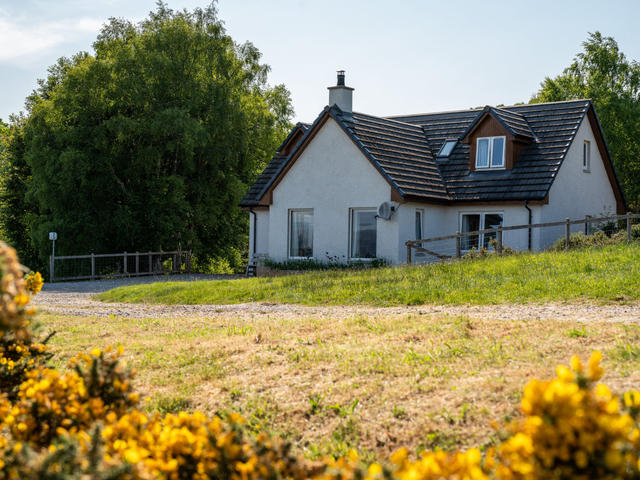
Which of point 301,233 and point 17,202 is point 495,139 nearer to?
point 301,233

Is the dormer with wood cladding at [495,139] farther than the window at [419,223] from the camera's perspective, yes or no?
Yes

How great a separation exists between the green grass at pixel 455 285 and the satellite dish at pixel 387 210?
5.09 meters

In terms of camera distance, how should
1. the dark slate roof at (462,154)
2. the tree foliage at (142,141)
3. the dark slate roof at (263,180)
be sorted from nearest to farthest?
1. the dark slate roof at (462,154)
2. the dark slate roof at (263,180)
3. the tree foliage at (142,141)

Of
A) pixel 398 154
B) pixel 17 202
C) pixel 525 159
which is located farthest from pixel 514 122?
pixel 17 202

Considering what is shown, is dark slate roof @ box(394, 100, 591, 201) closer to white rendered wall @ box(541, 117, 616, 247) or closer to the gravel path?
white rendered wall @ box(541, 117, 616, 247)

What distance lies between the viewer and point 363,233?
27.0 m

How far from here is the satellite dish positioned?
84.3ft

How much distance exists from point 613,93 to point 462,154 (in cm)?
2454

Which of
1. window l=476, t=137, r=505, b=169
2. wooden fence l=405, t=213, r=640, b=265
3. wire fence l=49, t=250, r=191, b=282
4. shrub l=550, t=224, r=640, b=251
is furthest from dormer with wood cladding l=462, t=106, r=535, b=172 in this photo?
wire fence l=49, t=250, r=191, b=282

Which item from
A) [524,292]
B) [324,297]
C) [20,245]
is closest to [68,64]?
[20,245]

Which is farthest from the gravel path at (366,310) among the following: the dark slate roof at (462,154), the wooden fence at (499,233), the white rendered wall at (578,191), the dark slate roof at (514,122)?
the dark slate roof at (514,122)

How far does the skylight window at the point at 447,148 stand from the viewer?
98.2 ft

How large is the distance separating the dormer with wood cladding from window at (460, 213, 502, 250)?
183cm

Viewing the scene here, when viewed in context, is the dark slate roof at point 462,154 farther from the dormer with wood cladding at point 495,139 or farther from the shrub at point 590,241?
the shrub at point 590,241
